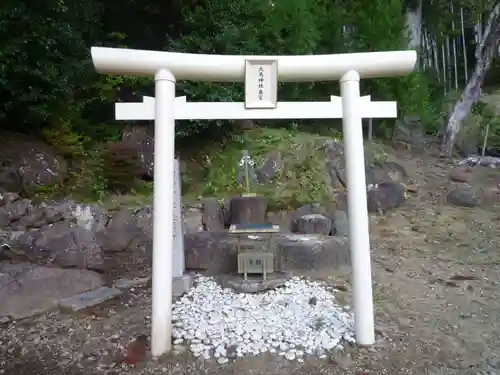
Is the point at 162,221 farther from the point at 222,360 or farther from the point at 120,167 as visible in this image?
the point at 120,167

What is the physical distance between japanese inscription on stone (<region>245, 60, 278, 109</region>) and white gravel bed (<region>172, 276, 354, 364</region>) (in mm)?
1854

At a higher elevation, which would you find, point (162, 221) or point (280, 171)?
point (280, 171)

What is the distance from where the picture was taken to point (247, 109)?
10.6 feet

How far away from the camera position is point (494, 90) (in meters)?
15.9

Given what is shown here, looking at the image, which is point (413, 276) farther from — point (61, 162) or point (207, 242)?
point (61, 162)

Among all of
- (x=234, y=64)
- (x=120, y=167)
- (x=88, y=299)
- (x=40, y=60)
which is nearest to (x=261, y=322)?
(x=88, y=299)

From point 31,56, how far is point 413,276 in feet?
23.2

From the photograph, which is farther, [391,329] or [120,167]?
[120,167]

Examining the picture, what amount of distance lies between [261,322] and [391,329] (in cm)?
113

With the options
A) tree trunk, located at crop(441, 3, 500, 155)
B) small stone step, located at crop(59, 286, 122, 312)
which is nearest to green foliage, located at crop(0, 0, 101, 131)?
small stone step, located at crop(59, 286, 122, 312)

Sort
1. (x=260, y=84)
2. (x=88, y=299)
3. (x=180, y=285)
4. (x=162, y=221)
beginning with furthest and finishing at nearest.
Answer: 1. (x=180, y=285)
2. (x=88, y=299)
3. (x=260, y=84)
4. (x=162, y=221)

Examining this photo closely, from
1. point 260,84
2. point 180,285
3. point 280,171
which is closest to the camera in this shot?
point 260,84

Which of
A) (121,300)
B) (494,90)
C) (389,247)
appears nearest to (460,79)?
(494,90)

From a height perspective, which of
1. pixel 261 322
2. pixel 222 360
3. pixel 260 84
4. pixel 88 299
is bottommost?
pixel 222 360
